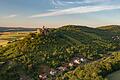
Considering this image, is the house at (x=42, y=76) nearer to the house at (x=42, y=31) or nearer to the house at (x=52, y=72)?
the house at (x=52, y=72)

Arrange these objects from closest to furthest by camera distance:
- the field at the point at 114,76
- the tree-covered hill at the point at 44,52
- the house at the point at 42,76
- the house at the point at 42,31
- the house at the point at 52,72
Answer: the house at the point at 42,76 → the field at the point at 114,76 → the tree-covered hill at the point at 44,52 → the house at the point at 52,72 → the house at the point at 42,31

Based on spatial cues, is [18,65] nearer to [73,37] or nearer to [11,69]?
[11,69]

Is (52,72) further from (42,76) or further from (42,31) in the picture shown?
(42,31)

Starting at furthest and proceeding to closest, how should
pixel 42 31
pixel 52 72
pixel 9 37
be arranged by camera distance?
pixel 9 37 → pixel 42 31 → pixel 52 72

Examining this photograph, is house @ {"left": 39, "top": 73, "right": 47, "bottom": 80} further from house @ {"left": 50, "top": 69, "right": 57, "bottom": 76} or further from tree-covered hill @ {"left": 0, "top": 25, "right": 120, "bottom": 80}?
house @ {"left": 50, "top": 69, "right": 57, "bottom": 76}

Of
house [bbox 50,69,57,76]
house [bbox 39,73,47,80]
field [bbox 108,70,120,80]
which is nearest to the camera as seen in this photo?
house [bbox 39,73,47,80]

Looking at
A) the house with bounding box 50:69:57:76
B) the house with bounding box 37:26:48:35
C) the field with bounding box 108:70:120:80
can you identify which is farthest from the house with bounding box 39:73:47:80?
the house with bounding box 37:26:48:35

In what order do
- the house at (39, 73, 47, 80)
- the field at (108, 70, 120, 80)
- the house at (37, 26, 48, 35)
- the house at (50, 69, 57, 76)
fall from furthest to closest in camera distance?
the house at (37, 26, 48, 35) < the house at (50, 69, 57, 76) < the field at (108, 70, 120, 80) < the house at (39, 73, 47, 80)

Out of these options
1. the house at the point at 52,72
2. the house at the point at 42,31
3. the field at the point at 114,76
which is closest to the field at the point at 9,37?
the house at the point at 42,31

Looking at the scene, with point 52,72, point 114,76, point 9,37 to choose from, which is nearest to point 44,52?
point 52,72
